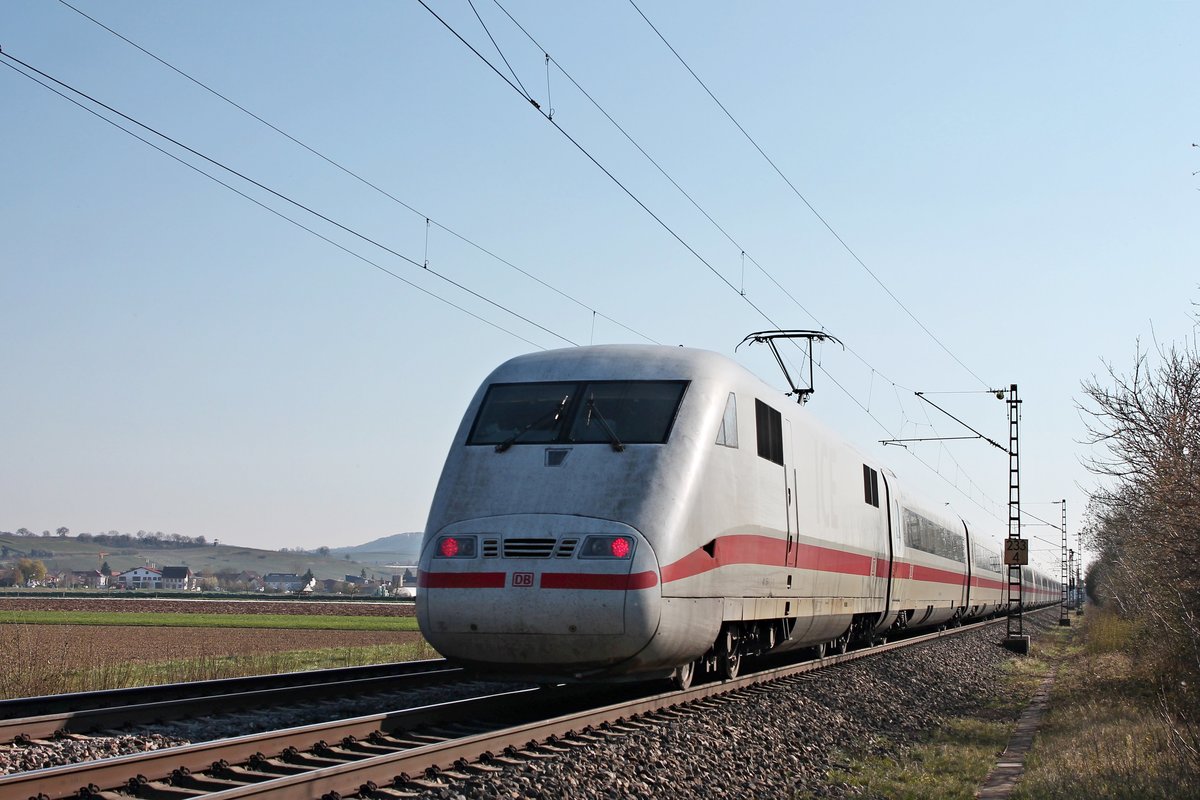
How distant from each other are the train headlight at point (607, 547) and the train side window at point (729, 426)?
210cm

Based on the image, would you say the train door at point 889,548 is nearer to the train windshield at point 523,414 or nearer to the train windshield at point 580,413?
the train windshield at point 580,413

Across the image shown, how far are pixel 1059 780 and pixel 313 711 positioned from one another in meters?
6.42

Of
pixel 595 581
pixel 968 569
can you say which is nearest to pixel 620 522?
pixel 595 581

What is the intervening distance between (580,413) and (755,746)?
3563 mm

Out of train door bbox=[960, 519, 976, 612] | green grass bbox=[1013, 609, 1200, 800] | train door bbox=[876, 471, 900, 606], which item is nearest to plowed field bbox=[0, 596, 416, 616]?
train door bbox=[960, 519, 976, 612]

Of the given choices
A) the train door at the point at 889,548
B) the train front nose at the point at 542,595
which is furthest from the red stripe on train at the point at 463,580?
the train door at the point at 889,548

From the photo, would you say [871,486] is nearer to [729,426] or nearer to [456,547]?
[729,426]

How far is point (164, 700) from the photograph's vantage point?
11.5 meters

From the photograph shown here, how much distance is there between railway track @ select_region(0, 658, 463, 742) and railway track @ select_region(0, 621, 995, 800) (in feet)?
5.69

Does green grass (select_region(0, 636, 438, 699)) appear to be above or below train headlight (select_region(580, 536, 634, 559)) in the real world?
below

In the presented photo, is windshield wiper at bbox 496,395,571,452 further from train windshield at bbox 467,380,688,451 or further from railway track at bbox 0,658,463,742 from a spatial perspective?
railway track at bbox 0,658,463,742

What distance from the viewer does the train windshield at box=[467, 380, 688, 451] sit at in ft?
38.6

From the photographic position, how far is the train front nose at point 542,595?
1027 centimetres

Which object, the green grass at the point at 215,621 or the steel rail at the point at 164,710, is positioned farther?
the green grass at the point at 215,621
